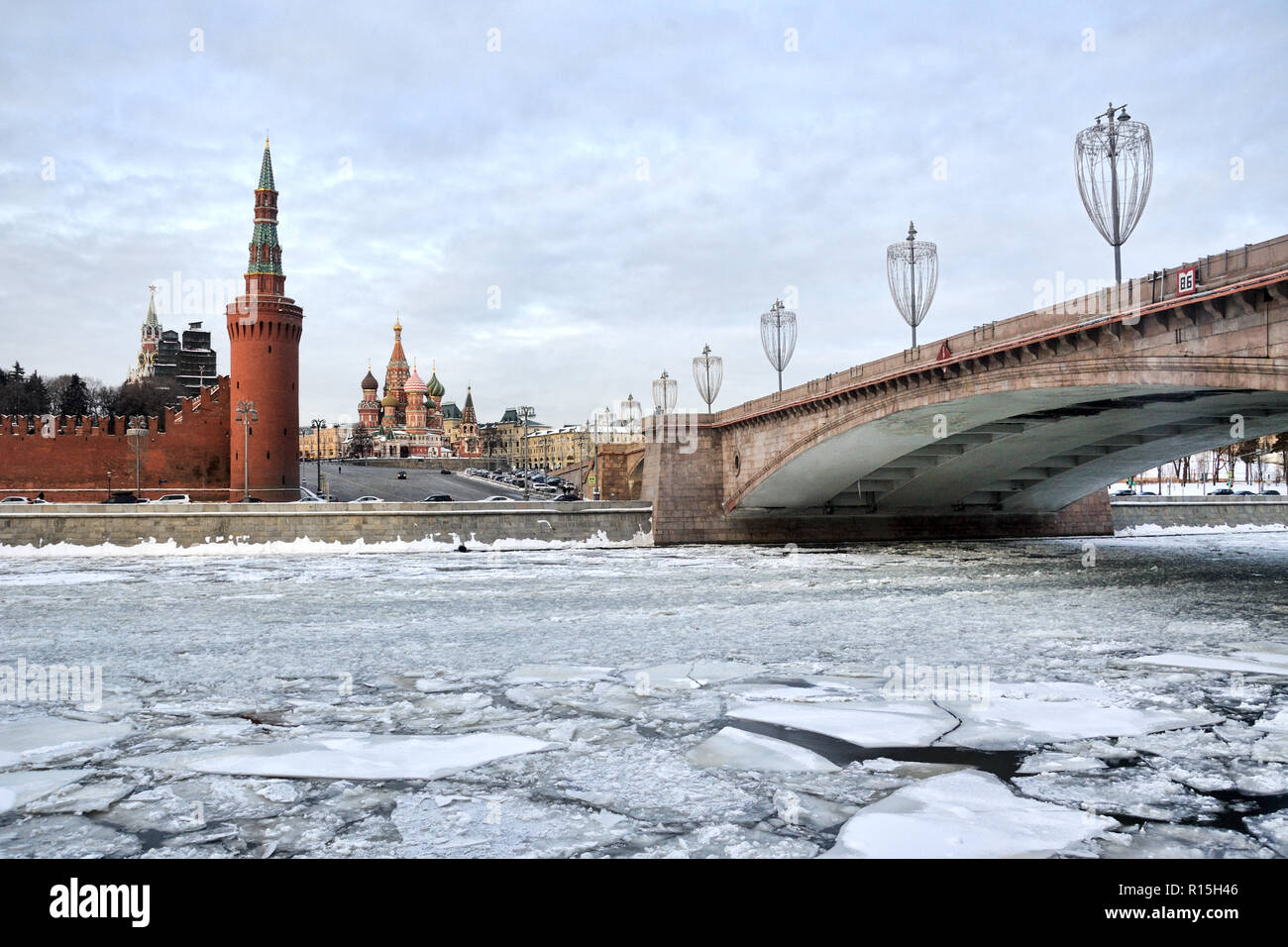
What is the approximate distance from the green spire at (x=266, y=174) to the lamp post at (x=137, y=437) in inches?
606

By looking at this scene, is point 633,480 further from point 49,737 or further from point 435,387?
point 435,387

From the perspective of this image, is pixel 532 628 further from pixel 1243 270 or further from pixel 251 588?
Result: pixel 1243 270

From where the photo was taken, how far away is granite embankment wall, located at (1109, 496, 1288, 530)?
4453cm

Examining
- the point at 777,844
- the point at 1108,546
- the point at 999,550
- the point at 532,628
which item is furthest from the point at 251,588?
the point at 1108,546

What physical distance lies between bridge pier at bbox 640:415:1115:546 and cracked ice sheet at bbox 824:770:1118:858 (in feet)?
103

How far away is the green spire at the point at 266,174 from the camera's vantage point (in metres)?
56.1

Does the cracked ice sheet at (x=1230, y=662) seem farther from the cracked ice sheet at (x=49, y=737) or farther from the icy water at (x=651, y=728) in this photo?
the cracked ice sheet at (x=49, y=737)

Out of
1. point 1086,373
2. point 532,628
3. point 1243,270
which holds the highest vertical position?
point 1243,270

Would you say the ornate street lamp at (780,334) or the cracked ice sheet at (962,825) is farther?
the ornate street lamp at (780,334)

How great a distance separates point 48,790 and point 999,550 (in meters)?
31.4

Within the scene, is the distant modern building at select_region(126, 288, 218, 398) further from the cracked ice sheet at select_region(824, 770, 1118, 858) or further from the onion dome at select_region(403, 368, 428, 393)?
the cracked ice sheet at select_region(824, 770, 1118, 858)

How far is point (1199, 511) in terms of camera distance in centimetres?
4547

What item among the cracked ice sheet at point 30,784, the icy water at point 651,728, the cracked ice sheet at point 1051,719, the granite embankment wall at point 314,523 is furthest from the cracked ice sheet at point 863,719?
the granite embankment wall at point 314,523
